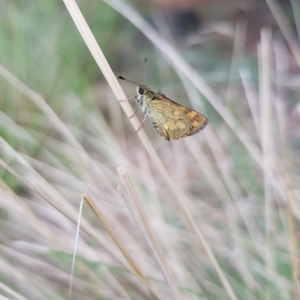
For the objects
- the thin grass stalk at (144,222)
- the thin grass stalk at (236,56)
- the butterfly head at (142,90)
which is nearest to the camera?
the thin grass stalk at (144,222)

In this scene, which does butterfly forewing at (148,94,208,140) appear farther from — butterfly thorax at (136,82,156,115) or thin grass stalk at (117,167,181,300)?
thin grass stalk at (117,167,181,300)

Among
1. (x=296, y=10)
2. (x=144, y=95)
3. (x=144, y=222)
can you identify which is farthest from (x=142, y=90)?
(x=296, y=10)

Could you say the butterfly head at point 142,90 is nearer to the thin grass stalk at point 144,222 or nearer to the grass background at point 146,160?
the grass background at point 146,160

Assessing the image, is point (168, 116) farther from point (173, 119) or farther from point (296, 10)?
point (296, 10)

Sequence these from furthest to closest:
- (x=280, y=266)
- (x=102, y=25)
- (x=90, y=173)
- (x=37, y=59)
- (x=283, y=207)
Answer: (x=102, y=25), (x=37, y=59), (x=90, y=173), (x=283, y=207), (x=280, y=266)

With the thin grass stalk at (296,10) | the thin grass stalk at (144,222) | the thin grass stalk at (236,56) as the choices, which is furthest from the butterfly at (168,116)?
the thin grass stalk at (296,10)

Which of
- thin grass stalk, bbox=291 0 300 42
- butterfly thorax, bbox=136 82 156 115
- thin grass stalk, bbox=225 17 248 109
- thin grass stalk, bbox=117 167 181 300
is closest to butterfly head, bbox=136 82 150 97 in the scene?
butterfly thorax, bbox=136 82 156 115

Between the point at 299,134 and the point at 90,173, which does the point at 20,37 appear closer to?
the point at 90,173

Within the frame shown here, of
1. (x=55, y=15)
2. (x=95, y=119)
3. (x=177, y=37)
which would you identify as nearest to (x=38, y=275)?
(x=95, y=119)
